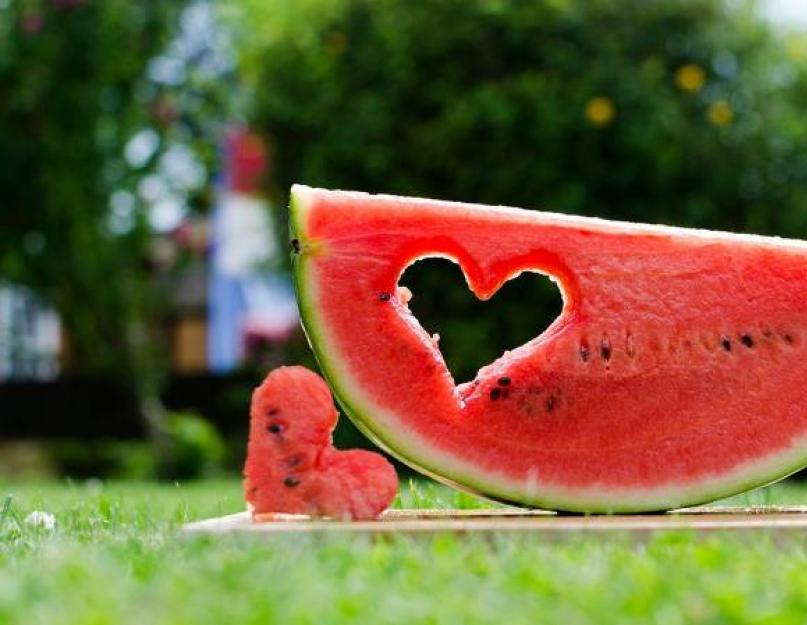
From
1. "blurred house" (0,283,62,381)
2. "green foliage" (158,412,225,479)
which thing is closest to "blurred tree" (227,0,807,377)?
"green foliage" (158,412,225,479)

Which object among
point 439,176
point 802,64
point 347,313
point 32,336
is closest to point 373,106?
point 439,176

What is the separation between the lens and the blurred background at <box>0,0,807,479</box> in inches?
310

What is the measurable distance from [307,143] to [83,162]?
2.48m

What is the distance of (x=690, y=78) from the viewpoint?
8.00 meters

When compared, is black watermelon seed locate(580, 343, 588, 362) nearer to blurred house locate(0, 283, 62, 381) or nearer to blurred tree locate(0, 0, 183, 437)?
blurred tree locate(0, 0, 183, 437)

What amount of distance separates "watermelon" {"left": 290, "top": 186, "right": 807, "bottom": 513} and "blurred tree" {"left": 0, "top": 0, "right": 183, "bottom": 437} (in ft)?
24.5

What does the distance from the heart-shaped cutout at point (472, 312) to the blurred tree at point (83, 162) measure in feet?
10.9

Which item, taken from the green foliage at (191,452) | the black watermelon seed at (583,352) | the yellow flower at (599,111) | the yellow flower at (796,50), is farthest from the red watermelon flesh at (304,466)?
the green foliage at (191,452)

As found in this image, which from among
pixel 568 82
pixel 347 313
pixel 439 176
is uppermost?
pixel 568 82

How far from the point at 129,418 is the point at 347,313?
331 inches

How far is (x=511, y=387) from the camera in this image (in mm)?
3023

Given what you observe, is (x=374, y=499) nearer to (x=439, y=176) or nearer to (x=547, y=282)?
(x=547, y=282)

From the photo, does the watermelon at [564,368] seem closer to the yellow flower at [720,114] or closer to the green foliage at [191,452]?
the yellow flower at [720,114]

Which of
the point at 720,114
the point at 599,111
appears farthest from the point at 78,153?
the point at 720,114
